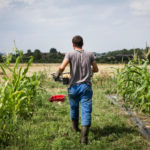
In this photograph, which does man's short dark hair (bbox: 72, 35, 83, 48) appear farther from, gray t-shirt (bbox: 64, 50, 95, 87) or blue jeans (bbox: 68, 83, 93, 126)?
blue jeans (bbox: 68, 83, 93, 126)

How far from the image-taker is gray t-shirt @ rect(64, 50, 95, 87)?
3348mm

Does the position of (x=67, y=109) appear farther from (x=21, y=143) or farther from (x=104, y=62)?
(x=104, y=62)

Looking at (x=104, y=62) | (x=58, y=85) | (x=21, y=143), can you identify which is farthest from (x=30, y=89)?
(x=104, y=62)

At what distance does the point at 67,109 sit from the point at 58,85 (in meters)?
4.24

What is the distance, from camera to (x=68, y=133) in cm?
370

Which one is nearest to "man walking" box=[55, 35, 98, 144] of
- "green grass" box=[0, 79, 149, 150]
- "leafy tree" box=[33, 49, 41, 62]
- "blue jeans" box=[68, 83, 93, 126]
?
"blue jeans" box=[68, 83, 93, 126]

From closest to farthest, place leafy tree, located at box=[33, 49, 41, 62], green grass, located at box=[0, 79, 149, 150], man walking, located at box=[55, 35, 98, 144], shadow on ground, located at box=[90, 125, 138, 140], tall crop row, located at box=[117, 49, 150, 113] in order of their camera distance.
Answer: green grass, located at box=[0, 79, 149, 150] → man walking, located at box=[55, 35, 98, 144] → shadow on ground, located at box=[90, 125, 138, 140] → tall crop row, located at box=[117, 49, 150, 113] → leafy tree, located at box=[33, 49, 41, 62]

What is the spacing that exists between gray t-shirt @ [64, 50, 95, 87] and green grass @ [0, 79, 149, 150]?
91 centimetres

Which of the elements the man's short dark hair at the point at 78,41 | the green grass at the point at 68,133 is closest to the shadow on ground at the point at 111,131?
the green grass at the point at 68,133

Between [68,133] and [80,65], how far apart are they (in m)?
1.17

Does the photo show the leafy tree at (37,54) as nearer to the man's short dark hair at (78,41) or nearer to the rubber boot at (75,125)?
the rubber boot at (75,125)

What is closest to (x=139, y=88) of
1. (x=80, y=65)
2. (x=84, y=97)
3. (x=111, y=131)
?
(x=111, y=131)

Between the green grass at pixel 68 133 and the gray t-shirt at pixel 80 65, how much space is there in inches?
35.7

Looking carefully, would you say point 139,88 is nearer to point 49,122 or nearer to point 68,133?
point 68,133
